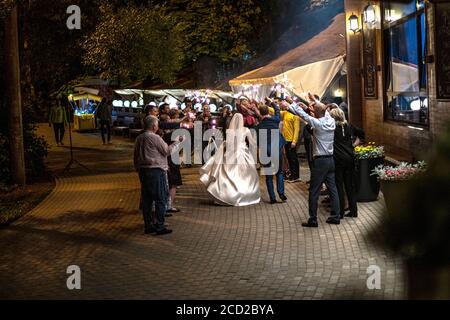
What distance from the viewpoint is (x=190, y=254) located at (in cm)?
866

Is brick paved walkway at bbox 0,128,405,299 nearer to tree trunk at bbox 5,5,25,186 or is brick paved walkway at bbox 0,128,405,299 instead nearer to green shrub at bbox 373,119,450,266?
green shrub at bbox 373,119,450,266

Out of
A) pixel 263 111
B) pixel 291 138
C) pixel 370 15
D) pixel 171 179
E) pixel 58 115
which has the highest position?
pixel 370 15

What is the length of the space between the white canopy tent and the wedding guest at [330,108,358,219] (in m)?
7.34

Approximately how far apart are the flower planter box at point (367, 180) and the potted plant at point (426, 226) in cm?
915

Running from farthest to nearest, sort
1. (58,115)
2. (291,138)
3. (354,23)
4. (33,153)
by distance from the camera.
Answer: (58,115) → (354,23) → (33,153) → (291,138)

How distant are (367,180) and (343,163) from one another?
132 cm

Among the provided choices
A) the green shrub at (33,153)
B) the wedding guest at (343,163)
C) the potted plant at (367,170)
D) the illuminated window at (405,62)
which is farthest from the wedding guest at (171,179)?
the green shrub at (33,153)

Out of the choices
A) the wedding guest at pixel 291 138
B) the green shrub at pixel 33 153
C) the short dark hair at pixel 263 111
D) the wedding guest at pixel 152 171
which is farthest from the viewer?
the green shrub at pixel 33 153

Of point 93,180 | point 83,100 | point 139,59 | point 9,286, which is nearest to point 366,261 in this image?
point 9,286

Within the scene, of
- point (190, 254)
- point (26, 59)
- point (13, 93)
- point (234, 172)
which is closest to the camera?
point (190, 254)

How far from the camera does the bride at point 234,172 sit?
1219 centimetres

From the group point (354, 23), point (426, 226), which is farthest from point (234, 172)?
point (426, 226)

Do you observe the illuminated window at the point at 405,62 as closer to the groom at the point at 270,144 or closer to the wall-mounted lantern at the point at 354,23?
the wall-mounted lantern at the point at 354,23

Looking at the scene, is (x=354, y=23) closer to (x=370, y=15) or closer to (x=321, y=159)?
(x=370, y=15)
